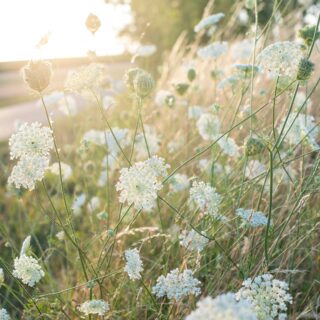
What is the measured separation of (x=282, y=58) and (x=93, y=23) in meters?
1.02

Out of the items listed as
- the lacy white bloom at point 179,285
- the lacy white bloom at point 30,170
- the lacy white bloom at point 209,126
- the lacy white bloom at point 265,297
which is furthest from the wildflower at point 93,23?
the lacy white bloom at point 265,297

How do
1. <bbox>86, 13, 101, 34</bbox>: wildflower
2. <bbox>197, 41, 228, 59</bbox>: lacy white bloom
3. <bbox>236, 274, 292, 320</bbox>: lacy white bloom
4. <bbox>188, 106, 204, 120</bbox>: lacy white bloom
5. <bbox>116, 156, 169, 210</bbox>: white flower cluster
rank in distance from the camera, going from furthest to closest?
1. <bbox>188, 106, 204, 120</bbox>: lacy white bloom
2. <bbox>197, 41, 228, 59</bbox>: lacy white bloom
3. <bbox>86, 13, 101, 34</bbox>: wildflower
4. <bbox>116, 156, 169, 210</bbox>: white flower cluster
5. <bbox>236, 274, 292, 320</bbox>: lacy white bloom

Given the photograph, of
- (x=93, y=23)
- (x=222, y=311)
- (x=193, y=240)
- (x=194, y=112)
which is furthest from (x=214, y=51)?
(x=222, y=311)

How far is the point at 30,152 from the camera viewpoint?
1.80 meters

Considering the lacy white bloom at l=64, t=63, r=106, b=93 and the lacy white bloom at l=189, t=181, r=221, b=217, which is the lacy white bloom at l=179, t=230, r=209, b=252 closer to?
the lacy white bloom at l=189, t=181, r=221, b=217

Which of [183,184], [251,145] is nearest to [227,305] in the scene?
[251,145]

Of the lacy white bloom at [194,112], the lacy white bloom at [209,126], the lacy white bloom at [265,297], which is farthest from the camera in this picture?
the lacy white bloom at [194,112]

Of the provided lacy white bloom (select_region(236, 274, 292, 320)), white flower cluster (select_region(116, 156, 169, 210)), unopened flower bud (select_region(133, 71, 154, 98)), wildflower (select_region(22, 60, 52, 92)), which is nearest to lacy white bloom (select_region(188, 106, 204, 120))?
unopened flower bud (select_region(133, 71, 154, 98))

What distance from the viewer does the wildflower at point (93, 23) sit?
2451 mm

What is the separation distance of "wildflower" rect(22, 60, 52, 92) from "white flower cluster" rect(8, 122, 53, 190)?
0.14 m

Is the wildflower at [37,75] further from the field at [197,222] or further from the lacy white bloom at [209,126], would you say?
the lacy white bloom at [209,126]

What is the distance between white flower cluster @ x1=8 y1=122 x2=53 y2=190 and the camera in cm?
177

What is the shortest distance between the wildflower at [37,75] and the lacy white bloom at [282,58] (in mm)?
726

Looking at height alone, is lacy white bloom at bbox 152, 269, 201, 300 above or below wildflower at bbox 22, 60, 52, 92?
below
